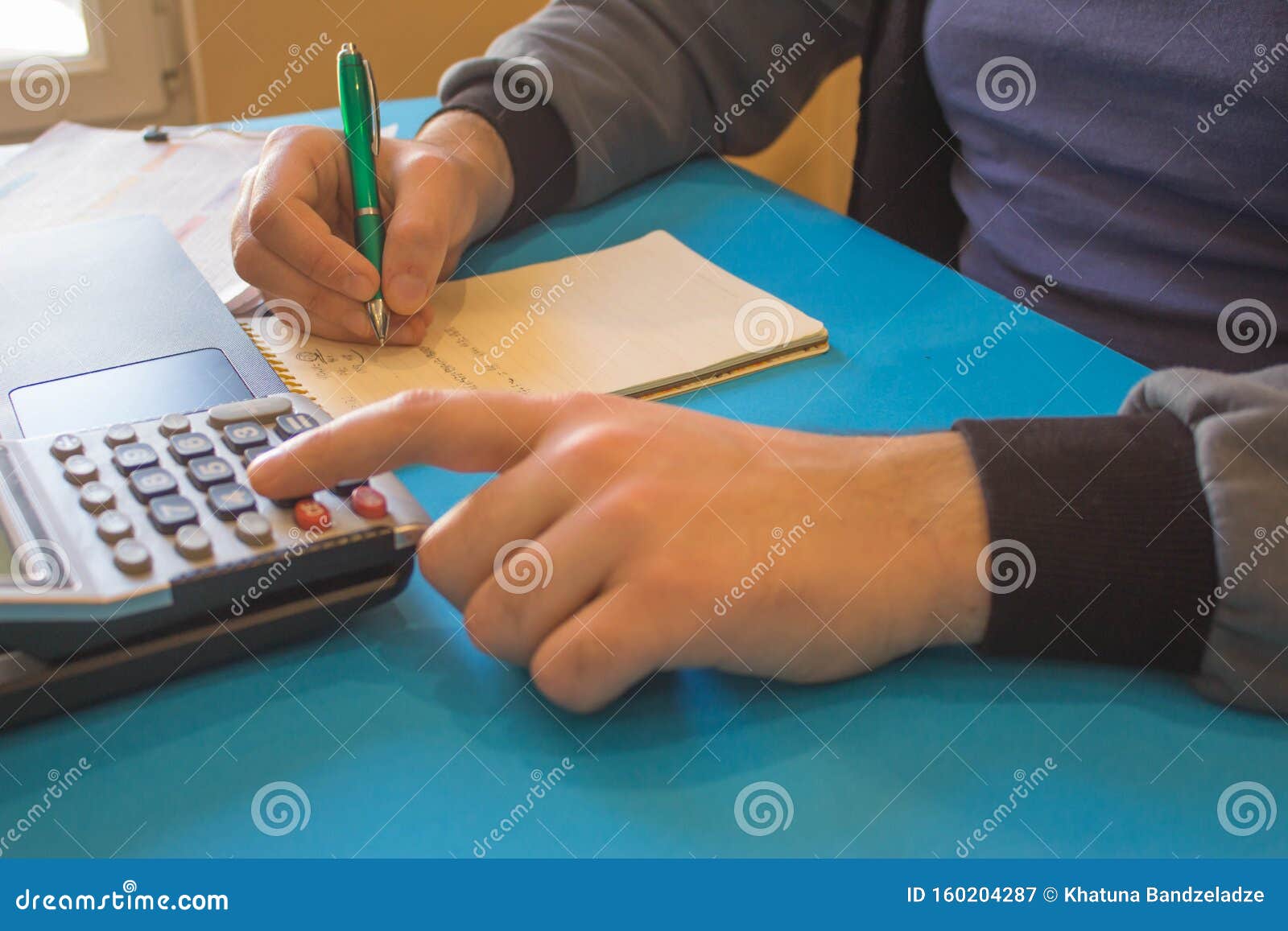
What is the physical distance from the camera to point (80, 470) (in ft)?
1.43

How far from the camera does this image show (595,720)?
0.41 m

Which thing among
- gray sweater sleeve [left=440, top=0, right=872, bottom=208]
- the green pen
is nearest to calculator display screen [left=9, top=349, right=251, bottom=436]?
the green pen

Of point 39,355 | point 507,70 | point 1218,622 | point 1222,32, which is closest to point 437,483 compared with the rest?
point 39,355

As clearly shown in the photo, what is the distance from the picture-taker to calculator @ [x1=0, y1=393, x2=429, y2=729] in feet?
1.25

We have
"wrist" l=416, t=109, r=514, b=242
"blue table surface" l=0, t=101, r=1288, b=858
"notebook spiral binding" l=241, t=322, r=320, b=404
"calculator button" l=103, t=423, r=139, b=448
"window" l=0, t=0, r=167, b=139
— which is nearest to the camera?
"blue table surface" l=0, t=101, r=1288, b=858

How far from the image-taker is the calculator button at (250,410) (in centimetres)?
48

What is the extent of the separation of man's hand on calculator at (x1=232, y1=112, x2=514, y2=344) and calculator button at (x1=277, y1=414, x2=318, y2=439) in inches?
7.5

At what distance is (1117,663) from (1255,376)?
159 mm

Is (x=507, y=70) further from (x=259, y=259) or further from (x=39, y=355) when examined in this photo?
(x=39, y=355)

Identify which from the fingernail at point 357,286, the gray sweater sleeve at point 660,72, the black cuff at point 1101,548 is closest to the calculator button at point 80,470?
the fingernail at point 357,286

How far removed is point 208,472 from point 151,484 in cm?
2

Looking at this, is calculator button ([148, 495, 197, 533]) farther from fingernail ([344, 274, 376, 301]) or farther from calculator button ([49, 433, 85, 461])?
fingernail ([344, 274, 376, 301])

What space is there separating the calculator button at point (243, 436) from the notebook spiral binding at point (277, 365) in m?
0.11

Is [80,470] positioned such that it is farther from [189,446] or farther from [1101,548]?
[1101,548]
